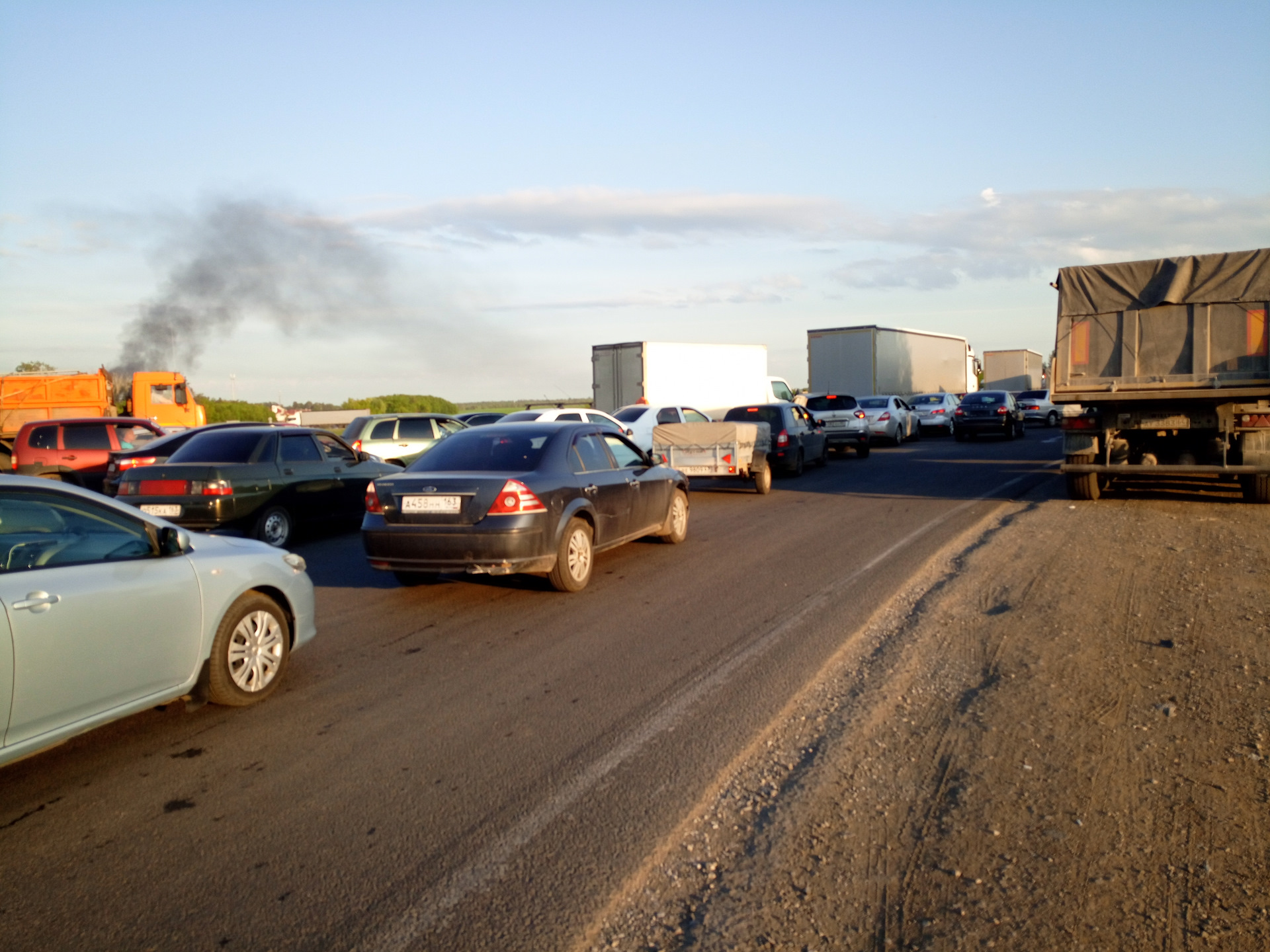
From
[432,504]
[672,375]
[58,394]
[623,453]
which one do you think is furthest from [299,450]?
[58,394]

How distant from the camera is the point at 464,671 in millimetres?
6184

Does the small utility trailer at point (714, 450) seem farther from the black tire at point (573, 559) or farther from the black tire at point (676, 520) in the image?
the black tire at point (573, 559)

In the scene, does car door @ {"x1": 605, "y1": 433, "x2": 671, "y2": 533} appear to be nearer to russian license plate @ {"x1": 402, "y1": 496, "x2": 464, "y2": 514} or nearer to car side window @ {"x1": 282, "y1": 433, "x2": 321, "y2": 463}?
russian license plate @ {"x1": 402, "y1": 496, "x2": 464, "y2": 514}

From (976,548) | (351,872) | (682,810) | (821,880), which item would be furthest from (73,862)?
(976,548)

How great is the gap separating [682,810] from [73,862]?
2.38m

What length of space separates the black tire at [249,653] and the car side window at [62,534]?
64cm

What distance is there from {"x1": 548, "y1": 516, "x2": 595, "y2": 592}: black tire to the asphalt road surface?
0.60 feet

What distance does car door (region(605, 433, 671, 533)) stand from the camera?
9.95 meters

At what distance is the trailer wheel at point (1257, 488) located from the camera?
12789 mm

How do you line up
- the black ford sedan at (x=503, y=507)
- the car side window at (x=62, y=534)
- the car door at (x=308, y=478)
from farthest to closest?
1. the car door at (x=308, y=478)
2. the black ford sedan at (x=503, y=507)
3. the car side window at (x=62, y=534)

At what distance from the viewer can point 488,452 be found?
8758mm

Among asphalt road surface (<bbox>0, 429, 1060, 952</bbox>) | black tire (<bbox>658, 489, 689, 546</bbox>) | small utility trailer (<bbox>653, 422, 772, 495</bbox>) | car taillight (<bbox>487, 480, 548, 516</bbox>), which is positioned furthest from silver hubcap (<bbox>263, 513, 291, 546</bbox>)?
small utility trailer (<bbox>653, 422, 772, 495</bbox>)

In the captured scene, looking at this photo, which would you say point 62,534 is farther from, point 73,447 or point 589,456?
point 73,447

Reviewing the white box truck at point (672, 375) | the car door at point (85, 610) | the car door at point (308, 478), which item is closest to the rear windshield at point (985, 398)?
the white box truck at point (672, 375)
